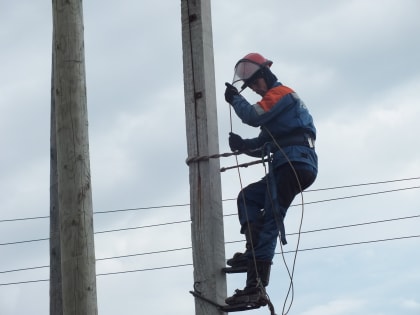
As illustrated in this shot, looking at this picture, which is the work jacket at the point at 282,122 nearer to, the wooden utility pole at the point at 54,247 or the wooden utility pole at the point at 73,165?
the wooden utility pole at the point at 73,165

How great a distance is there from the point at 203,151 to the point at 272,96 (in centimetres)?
64

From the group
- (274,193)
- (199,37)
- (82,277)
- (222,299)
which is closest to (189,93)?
(199,37)

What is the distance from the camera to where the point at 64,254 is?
571 centimetres

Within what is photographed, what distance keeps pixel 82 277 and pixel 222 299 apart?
4.36ft

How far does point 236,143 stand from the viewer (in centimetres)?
722

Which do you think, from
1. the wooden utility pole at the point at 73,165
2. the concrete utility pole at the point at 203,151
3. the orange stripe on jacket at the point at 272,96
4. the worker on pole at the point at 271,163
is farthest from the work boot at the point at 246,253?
the wooden utility pole at the point at 73,165

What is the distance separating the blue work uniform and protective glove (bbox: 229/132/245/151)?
29 mm

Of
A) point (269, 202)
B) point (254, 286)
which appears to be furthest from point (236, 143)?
point (254, 286)

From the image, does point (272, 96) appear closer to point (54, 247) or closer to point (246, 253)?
point (246, 253)

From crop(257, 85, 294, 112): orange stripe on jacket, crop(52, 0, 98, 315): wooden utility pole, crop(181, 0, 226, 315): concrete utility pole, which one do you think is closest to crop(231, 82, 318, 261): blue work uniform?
crop(257, 85, 294, 112): orange stripe on jacket

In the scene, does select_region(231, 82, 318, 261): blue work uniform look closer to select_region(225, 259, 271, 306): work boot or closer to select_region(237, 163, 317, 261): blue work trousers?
select_region(237, 163, 317, 261): blue work trousers

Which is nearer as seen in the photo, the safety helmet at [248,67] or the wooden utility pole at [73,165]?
the wooden utility pole at [73,165]

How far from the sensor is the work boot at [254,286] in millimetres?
6648

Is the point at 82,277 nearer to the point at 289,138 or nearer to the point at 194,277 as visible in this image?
the point at 194,277
